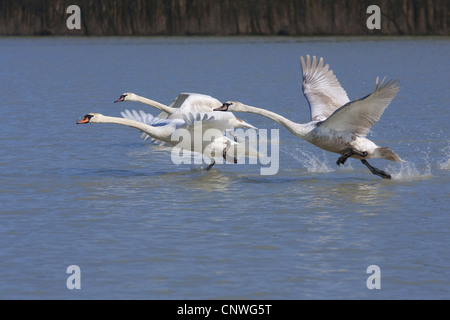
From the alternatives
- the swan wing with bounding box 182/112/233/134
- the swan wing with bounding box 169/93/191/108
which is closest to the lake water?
the swan wing with bounding box 182/112/233/134

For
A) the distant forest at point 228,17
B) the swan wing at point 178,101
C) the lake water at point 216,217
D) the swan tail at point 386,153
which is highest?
the distant forest at point 228,17

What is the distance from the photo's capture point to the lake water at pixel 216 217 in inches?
298

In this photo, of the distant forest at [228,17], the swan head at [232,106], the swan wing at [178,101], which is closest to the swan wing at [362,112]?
the swan head at [232,106]

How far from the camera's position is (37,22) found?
71250mm

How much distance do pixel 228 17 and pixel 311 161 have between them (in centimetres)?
5365

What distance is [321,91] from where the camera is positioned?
13.8 metres

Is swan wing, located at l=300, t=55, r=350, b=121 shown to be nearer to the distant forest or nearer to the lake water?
the lake water

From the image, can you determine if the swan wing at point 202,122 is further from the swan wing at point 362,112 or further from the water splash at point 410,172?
the water splash at point 410,172

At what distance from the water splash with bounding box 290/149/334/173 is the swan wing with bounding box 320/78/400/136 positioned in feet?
4.68

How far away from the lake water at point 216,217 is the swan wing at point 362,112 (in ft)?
2.46

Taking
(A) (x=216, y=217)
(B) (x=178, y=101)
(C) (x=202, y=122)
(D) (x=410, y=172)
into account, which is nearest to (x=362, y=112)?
(D) (x=410, y=172)

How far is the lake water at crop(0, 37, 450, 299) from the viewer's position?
24.8 ft
